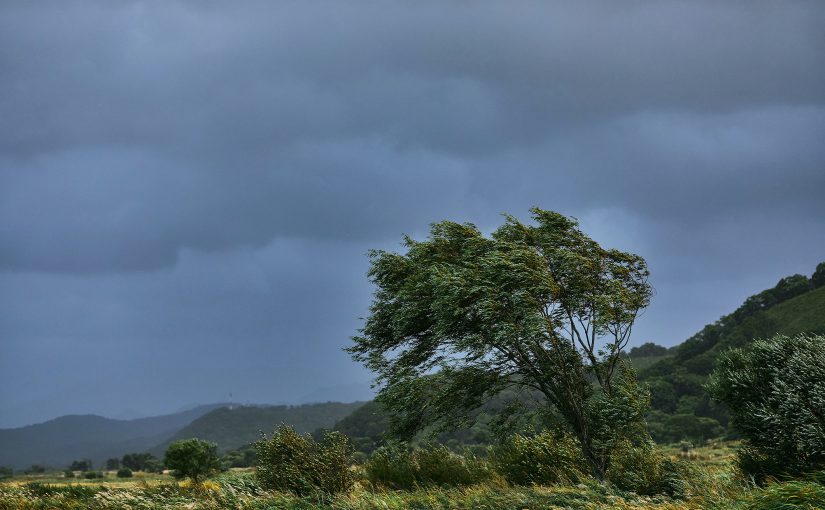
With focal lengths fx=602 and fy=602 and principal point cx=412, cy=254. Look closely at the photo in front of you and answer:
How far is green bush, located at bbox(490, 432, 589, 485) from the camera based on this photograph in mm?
26984

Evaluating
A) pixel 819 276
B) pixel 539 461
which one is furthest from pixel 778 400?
pixel 819 276

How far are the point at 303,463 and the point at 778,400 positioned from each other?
19000 millimetres

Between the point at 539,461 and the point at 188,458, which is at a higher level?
the point at 188,458

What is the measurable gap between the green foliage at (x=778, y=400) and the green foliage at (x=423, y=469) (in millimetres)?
11266

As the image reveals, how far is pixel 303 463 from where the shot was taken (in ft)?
79.6

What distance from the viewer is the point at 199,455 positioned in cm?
6588

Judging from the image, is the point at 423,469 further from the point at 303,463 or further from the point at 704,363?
the point at 704,363

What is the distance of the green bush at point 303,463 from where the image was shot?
76.7ft

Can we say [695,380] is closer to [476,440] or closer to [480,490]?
[476,440]

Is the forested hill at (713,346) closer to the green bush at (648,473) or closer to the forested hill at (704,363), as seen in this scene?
the forested hill at (704,363)

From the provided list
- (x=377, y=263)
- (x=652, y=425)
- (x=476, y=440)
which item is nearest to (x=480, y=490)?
(x=377, y=263)

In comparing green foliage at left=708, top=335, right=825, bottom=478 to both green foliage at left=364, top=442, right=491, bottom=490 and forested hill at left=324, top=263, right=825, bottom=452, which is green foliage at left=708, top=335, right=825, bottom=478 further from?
forested hill at left=324, top=263, right=825, bottom=452

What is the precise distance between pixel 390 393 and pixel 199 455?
43.5m

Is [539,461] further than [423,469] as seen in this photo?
No
